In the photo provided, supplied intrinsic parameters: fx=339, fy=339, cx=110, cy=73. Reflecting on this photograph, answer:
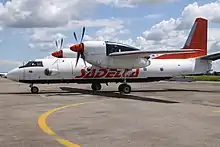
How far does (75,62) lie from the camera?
2650 cm

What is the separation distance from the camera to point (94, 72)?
26.3 m

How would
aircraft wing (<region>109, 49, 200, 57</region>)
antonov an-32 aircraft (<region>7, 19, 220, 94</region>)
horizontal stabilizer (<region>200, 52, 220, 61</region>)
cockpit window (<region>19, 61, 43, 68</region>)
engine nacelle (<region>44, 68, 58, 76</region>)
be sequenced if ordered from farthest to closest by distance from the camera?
1. horizontal stabilizer (<region>200, 52, 220, 61</region>)
2. cockpit window (<region>19, 61, 43, 68</region>)
3. engine nacelle (<region>44, 68, 58, 76</region>)
4. antonov an-32 aircraft (<region>7, 19, 220, 94</region>)
5. aircraft wing (<region>109, 49, 200, 57</region>)

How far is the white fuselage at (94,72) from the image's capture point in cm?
2512

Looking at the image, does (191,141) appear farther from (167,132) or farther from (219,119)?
(219,119)

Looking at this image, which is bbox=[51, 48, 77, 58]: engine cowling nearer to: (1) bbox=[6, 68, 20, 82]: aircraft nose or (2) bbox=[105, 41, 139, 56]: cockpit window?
(1) bbox=[6, 68, 20, 82]: aircraft nose

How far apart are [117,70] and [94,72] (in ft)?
5.88

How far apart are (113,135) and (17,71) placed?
59.3ft

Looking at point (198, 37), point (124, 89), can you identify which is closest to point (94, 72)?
point (124, 89)

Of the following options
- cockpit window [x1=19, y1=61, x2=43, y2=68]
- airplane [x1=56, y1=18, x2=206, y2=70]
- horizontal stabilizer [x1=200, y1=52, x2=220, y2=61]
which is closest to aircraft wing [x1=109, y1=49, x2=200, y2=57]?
airplane [x1=56, y1=18, x2=206, y2=70]

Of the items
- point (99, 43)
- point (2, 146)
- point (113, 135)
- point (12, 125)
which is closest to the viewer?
point (2, 146)

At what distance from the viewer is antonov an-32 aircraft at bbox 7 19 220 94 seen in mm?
25219

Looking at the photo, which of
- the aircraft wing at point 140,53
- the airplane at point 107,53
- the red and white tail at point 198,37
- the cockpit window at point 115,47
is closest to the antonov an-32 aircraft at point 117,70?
the red and white tail at point 198,37

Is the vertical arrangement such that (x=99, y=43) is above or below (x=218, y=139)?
above

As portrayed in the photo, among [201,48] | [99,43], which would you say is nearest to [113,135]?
[99,43]
